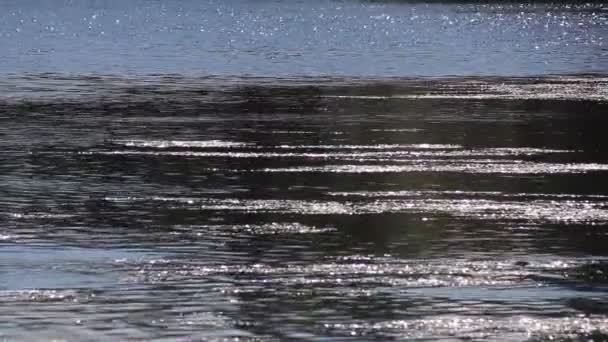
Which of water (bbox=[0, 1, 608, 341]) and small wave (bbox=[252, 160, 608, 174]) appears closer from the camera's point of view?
water (bbox=[0, 1, 608, 341])

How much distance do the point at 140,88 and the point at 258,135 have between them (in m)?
14.6

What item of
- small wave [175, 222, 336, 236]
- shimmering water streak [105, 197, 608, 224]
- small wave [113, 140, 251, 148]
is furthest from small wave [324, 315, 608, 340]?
small wave [113, 140, 251, 148]

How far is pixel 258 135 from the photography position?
27641mm

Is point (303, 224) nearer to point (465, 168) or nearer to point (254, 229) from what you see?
point (254, 229)

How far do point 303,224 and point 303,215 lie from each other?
707 millimetres

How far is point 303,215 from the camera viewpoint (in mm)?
18125

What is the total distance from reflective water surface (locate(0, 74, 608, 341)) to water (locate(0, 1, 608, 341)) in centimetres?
4

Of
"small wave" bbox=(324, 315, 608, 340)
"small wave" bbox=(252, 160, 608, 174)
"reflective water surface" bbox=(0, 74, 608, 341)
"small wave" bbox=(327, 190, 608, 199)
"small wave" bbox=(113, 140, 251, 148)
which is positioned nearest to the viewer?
"small wave" bbox=(324, 315, 608, 340)

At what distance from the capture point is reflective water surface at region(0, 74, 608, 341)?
41.1 ft

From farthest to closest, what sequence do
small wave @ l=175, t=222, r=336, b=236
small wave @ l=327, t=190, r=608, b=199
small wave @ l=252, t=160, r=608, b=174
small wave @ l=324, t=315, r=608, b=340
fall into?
small wave @ l=252, t=160, r=608, b=174
small wave @ l=327, t=190, r=608, b=199
small wave @ l=175, t=222, r=336, b=236
small wave @ l=324, t=315, r=608, b=340

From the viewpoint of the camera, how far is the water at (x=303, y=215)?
1256cm

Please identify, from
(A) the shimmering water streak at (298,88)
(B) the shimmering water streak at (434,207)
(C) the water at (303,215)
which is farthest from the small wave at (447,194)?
(A) the shimmering water streak at (298,88)

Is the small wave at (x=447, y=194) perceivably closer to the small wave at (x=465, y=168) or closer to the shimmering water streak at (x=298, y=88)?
the small wave at (x=465, y=168)

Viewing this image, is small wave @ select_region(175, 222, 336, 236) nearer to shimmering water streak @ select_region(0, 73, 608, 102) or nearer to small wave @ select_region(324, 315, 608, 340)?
small wave @ select_region(324, 315, 608, 340)
